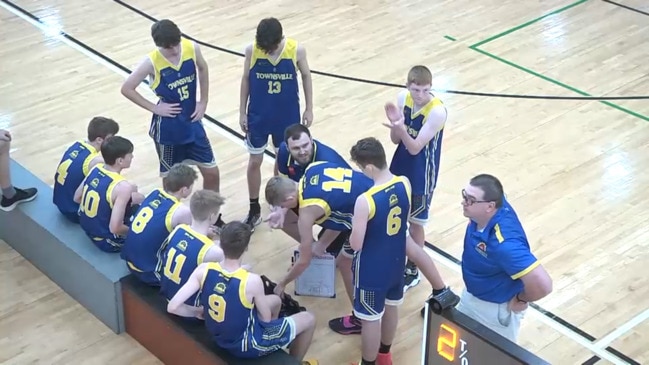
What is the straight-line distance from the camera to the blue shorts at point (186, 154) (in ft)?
20.7

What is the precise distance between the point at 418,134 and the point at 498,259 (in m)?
1.29

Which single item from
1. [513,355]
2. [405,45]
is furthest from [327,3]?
[513,355]

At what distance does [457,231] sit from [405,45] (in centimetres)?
321

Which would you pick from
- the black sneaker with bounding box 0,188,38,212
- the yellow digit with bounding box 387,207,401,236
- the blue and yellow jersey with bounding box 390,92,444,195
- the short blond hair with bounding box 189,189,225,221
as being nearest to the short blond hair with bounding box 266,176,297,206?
the short blond hair with bounding box 189,189,225,221

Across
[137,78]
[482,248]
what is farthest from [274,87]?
[482,248]

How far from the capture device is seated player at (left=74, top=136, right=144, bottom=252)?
219 inches

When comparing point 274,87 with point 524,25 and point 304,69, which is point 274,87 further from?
point 524,25

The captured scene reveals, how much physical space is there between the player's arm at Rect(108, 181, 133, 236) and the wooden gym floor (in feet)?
2.25

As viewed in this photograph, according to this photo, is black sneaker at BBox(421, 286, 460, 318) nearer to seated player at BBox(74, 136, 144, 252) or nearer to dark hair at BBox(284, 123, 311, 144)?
dark hair at BBox(284, 123, 311, 144)

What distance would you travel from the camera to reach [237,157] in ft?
24.5

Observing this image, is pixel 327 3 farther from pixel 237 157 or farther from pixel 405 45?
pixel 237 157

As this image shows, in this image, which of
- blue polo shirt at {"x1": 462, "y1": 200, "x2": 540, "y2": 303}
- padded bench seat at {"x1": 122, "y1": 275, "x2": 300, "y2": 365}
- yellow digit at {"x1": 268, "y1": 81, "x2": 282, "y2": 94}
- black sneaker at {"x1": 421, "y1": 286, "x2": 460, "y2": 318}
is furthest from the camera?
yellow digit at {"x1": 268, "y1": 81, "x2": 282, "y2": 94}

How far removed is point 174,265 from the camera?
507 cm

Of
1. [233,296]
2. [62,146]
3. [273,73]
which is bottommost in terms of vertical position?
[62,146]
